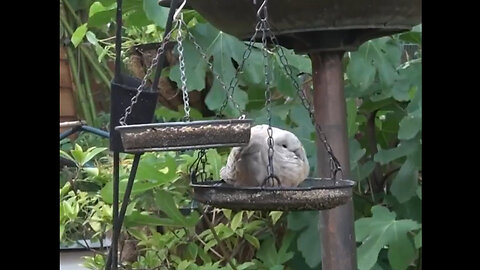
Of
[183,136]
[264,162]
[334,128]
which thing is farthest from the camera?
[334,128]

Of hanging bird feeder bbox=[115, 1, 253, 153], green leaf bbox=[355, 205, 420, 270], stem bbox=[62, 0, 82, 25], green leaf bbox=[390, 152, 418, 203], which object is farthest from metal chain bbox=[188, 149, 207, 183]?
stem bbox=[62, 0, 82, 25]

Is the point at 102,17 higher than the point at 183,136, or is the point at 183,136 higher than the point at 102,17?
the point at 102,17

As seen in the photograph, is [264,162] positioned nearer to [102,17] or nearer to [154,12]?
[154,12]

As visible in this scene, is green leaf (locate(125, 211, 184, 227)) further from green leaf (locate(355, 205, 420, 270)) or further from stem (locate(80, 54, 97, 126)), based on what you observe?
stem (locate(80, 54, 97, 126))

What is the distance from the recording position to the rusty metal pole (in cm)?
122

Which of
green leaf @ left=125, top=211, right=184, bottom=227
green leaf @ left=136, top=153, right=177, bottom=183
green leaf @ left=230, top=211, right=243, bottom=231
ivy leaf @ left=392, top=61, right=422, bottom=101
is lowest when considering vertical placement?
green leaf @ left=230, top=211, right=243, bottom=231

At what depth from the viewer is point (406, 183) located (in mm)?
1781

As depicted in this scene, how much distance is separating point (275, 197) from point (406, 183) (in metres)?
0.92

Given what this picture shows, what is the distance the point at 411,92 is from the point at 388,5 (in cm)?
85

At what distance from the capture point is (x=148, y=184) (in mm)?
1748

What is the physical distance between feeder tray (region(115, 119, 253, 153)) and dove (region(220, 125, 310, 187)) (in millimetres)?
121

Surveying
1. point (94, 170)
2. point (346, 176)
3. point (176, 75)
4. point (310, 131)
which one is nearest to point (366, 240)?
point (310, 131)

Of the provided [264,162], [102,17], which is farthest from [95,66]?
[264,162]
